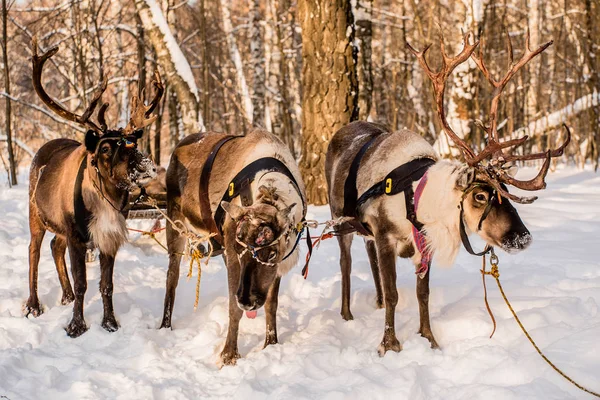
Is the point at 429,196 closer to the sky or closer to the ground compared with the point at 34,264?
closer to the sky

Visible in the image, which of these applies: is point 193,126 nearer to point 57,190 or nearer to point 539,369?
point 57,190

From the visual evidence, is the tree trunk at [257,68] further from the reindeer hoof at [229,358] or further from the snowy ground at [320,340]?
the reindeer hoof at [229,358]

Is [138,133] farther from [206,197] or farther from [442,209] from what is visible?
[442,209]

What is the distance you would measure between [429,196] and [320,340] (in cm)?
138

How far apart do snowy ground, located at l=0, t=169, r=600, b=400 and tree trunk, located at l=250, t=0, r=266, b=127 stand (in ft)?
23.1

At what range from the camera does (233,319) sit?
4.14 metres

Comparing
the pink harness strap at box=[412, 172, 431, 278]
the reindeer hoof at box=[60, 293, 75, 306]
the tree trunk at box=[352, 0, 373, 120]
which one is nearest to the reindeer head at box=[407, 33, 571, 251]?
the pink harness strap at box=[412, 172, 431, 278]

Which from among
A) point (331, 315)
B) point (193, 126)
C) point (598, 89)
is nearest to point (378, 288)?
point (331, 315)

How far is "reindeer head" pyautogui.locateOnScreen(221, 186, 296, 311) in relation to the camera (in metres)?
3.69

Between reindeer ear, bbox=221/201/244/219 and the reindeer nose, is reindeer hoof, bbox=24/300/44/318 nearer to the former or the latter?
reindeer ear, bbox=221/201/244/219

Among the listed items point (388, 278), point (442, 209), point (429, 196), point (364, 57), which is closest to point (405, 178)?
point (429, 196)

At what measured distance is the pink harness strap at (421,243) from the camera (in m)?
3.94

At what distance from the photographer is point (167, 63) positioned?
9367 millimetres

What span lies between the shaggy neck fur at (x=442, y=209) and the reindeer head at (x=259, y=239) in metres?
0.93
